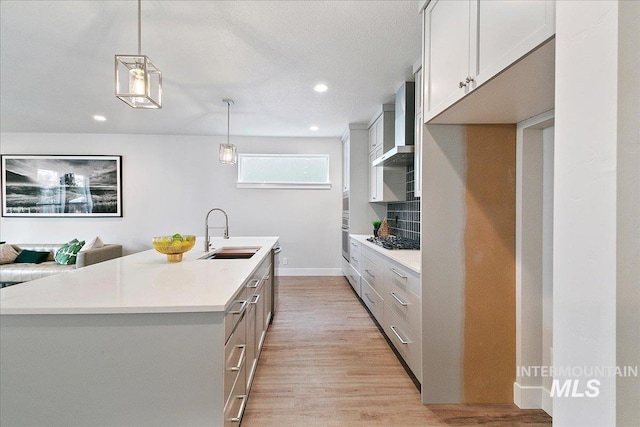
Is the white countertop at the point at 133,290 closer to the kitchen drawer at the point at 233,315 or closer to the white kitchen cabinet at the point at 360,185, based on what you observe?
the kitchen drawer at the point at 233,315

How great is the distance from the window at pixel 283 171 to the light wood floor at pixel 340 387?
2961mm

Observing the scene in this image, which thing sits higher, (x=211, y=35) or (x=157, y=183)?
(x=211, y=35)

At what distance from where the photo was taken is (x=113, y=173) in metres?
5.53

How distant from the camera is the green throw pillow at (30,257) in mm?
4656

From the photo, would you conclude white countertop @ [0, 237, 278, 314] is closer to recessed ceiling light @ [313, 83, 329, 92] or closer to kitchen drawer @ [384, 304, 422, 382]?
kitchen drawer @ [384, 304, 422, 382]

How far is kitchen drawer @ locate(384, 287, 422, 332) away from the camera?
6.59 feet

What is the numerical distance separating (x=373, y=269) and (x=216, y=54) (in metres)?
2.56

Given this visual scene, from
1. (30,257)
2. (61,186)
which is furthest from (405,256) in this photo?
(61,186)

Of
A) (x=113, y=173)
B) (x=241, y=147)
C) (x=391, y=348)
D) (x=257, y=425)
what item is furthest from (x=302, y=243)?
(x=257, y=425)

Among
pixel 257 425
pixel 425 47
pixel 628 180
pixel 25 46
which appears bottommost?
pixel 257 425

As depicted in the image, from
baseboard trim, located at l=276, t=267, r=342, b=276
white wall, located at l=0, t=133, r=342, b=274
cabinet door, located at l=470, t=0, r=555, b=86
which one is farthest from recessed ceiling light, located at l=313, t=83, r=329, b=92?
baseboard trim, located at l=276, t=267, r=342, b=276

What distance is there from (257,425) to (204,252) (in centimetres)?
143

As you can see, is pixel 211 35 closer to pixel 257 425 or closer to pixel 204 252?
pixel 204 252

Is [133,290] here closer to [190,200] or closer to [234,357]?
[234,357]
